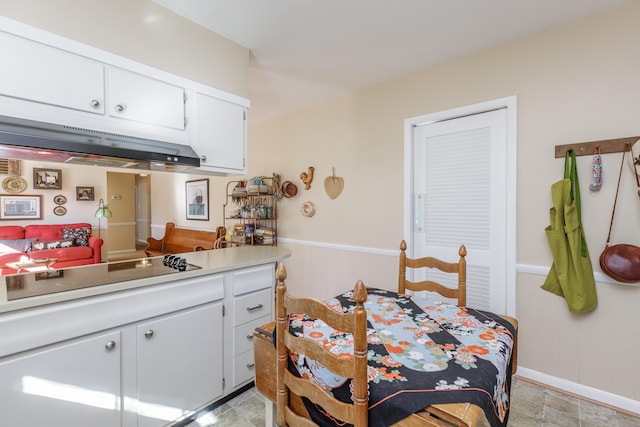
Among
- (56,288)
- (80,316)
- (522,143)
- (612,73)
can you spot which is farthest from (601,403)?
(56,288)

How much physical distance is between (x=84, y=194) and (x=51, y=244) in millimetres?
1363

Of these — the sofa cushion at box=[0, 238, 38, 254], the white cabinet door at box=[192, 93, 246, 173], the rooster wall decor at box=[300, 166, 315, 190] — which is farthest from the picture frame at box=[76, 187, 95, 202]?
the white cabinet door at box=[192, 93, 246, 173]

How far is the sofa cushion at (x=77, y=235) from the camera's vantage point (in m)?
5.05

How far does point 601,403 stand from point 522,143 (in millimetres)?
1851

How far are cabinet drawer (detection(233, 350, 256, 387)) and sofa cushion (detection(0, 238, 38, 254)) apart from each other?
16.0ft

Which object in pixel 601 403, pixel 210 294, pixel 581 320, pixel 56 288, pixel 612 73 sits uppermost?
pixel 612 73

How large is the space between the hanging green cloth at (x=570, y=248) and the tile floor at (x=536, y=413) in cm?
62

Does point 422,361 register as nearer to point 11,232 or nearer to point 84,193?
point 11,232

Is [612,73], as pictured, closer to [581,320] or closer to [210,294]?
[581,320]

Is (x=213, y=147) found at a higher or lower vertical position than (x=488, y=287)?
higher

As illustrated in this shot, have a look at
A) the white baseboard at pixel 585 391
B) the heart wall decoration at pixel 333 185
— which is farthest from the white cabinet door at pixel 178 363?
the white baseboard at pixel 585 391

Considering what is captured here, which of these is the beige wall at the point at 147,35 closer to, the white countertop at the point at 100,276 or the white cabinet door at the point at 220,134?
the white cabinet door at the point at 220,134

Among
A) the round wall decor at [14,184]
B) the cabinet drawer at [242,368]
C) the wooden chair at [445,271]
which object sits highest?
the round wall decor at [14,184]

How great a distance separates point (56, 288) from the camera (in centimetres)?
138
